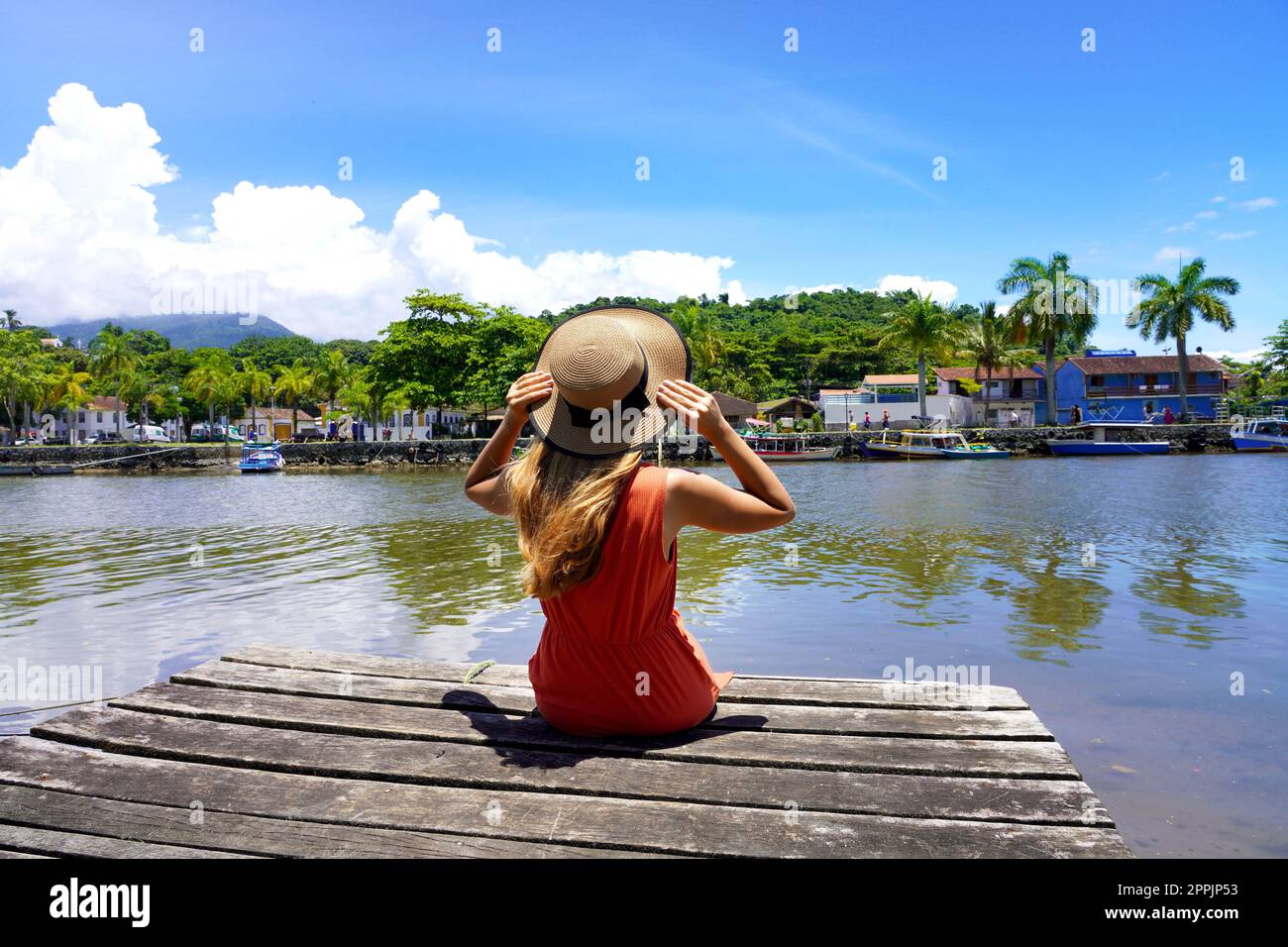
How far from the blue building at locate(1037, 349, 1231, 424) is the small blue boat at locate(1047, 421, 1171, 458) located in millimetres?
12196

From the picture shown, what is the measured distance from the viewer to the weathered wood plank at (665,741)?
266cm

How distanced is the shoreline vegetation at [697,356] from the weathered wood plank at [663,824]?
47.7m

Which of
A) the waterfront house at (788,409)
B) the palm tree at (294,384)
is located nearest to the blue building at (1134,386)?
the waterfront house at (788,409)

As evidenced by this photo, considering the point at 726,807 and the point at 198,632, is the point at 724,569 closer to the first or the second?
the point at 198,632

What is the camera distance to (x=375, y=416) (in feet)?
238

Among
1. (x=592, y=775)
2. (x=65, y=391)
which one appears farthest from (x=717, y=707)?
(x=65, y=391)

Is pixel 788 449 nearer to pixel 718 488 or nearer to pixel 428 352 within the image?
pixel 428 352

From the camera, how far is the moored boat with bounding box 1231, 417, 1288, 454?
48719 millimetres

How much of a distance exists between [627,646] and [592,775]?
17.4 inches

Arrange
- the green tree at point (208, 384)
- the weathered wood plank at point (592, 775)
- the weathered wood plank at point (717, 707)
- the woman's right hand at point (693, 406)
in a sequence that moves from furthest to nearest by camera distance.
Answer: the green tree at point (208, 384)
the weathered wood plank at point (717, 707)
the woman's right hand at point (693, 406)
the weathered wood plank at point (592, 775)

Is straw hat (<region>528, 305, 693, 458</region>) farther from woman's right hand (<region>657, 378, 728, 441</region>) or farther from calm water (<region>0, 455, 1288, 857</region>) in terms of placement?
calm water (<region>0, 455, 1288, 857</region>)

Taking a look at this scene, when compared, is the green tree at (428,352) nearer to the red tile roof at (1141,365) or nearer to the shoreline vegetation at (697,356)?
the shoreline vegetation at (697,356)

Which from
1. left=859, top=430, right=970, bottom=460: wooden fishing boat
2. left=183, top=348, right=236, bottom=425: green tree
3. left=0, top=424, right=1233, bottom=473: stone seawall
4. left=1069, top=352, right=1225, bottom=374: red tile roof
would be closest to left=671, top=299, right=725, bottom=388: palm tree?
left=0, top=424, right=1233, bottom=473: stone seawall
